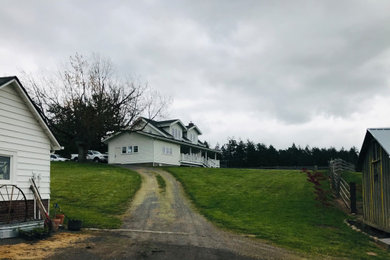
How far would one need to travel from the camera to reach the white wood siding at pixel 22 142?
47.5 ft

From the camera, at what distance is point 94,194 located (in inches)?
1016

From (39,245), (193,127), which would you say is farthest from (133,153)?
(39,245)

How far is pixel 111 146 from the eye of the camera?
51.9 m

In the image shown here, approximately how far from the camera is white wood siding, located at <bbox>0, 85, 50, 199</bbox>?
14.5 m

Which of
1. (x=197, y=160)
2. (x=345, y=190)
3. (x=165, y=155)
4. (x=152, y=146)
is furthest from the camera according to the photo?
(x=197, y=160)

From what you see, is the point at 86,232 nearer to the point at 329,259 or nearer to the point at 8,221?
the point at 8,221

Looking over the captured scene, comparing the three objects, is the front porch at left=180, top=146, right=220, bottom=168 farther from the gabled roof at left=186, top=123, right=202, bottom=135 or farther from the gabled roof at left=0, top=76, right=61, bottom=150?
the gabled roof at left=0, top=76, right=61, bottom=150

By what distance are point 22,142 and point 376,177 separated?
15.9 metres

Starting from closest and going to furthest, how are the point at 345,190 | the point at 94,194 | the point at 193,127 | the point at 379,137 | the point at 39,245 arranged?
the point at 39,245 < the point at 379,137 < the point at 94,194 < the point at 345,190 < the point at 193,127

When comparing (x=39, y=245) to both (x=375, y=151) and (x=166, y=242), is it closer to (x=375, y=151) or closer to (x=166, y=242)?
(x=166, y=242)

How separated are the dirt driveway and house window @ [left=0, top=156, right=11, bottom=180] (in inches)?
147

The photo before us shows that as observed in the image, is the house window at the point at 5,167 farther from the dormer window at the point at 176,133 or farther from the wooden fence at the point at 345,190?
the dormer window at the point at 176,133

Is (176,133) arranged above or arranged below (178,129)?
below

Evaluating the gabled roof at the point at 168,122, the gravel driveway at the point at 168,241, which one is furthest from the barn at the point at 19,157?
the gabled roof at the point at 168,122
